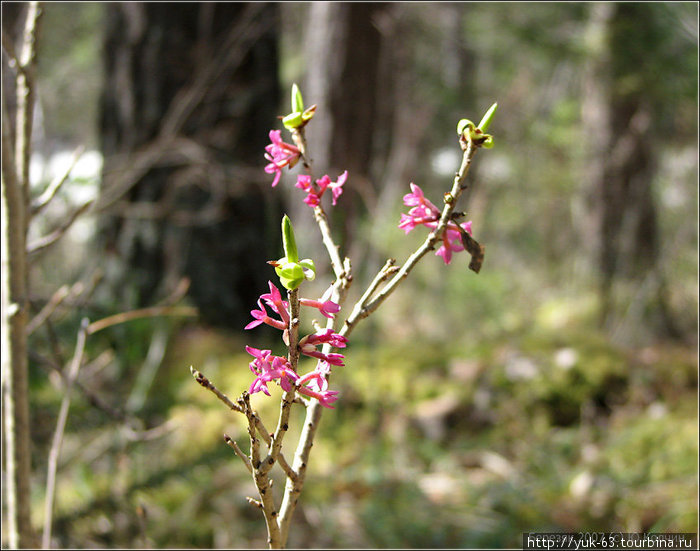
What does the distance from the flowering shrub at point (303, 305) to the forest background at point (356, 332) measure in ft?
1.34

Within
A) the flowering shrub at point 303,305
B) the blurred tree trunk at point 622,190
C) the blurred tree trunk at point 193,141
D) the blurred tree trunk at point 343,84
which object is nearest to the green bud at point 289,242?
the flowering shrub at point 303,305

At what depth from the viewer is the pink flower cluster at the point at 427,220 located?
0.65 m

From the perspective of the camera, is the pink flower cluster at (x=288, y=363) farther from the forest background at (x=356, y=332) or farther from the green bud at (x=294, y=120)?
the forest background at (x=356, y=332)

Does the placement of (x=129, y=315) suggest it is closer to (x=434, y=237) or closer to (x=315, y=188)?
(x=315, y=188)

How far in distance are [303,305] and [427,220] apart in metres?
0.17

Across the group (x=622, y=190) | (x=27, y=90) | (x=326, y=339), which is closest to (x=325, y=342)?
(x=326, y=339)

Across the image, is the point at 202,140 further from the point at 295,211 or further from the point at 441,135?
the point at 441,135

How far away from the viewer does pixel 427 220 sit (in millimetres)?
666

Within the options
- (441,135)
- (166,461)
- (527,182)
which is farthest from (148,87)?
(527,182)

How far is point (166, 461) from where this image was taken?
2225 millimetres

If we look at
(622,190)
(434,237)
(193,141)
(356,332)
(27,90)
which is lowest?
(434,237)

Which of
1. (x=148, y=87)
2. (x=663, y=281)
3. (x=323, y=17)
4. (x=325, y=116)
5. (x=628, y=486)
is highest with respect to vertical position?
(x=323, y=17)

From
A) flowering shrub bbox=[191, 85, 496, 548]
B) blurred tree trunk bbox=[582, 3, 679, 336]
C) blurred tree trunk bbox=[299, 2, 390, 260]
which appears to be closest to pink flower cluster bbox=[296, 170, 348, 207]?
flowering shrub bbox=[191, 85, 496, 548]

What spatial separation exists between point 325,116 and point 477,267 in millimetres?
3261
